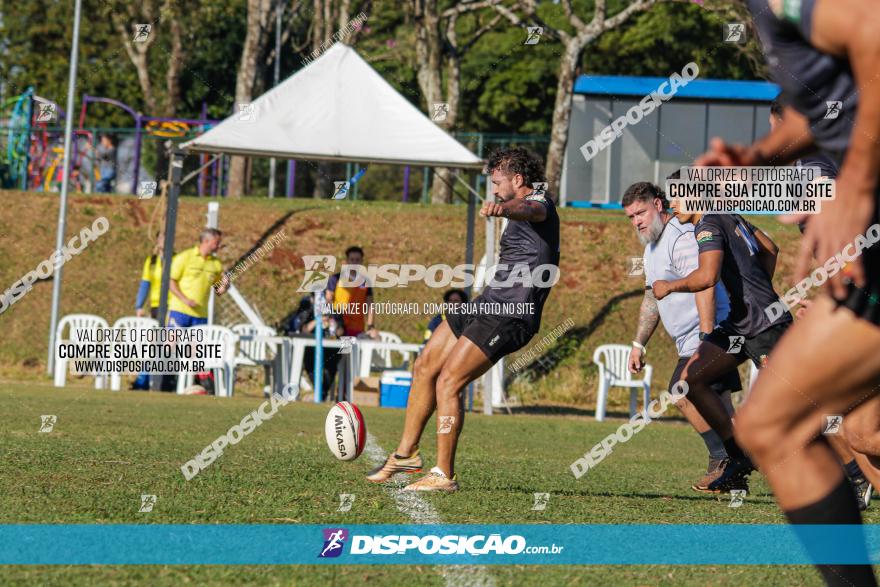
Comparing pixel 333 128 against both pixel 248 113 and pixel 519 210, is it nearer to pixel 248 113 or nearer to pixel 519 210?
pixel 248 113

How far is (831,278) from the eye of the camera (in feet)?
10.7

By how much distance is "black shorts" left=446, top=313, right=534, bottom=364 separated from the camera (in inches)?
293

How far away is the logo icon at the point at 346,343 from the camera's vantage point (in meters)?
16.9

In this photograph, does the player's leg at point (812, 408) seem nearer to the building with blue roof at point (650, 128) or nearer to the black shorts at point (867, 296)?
the black shorts at point (867, 296)

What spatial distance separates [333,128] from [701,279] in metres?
9.49

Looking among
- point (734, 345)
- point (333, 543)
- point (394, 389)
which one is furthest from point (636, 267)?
point (333, 543)

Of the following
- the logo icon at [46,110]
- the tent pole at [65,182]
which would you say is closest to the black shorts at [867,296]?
the logo icon at [46,110]

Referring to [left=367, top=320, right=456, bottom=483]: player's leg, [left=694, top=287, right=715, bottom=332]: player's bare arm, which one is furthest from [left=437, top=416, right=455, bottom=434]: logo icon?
[left=694, top=287, right=715, bottom=332]: player's bare arm

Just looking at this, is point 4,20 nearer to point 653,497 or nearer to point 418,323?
point 418,323

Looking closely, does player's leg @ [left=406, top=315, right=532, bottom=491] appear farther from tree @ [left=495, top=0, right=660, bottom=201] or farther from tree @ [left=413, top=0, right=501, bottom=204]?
tree @ [left=413, top=0, right=501, bottom=204]

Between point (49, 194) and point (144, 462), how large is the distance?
64.0ft

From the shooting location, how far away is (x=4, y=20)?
43.8 m

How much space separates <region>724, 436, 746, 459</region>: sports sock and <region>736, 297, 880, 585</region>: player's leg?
5.13 m

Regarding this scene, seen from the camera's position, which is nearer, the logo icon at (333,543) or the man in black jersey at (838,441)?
the logo icon at (333,543)
